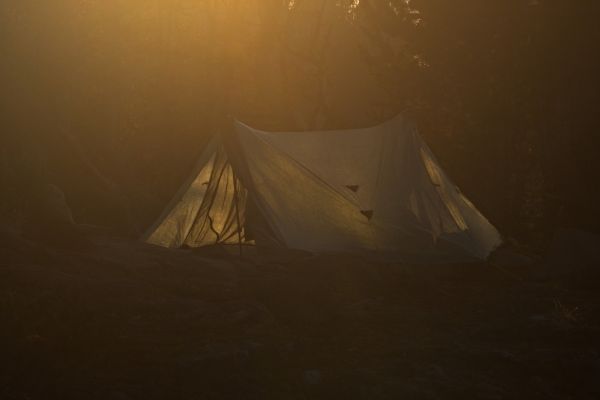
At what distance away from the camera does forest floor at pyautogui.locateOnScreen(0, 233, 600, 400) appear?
7.24 metres

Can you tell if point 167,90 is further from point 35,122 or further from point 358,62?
point 358,62

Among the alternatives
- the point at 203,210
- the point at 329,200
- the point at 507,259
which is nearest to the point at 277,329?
the point at 329,200

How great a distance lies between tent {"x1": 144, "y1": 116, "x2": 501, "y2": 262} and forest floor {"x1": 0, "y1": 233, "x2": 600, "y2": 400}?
21.3 inches

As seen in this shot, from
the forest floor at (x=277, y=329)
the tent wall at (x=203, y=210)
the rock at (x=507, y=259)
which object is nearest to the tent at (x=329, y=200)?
the tent wall at (x=203, y=210)

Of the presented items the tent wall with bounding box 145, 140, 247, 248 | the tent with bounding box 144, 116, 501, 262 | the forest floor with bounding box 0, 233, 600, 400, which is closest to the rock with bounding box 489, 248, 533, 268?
the tent with bounding box 144, 116, 501, 262

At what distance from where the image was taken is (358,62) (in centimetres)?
3544

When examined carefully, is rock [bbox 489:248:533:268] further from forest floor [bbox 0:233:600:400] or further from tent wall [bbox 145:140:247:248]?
tent wall [bbox 145:140:247:248]

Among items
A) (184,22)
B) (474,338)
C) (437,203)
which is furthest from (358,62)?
(474,338)

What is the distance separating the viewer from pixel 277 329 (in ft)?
29.9

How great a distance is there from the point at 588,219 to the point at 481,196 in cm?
314

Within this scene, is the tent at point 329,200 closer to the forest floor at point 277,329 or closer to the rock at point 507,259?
the rock at point 507,259

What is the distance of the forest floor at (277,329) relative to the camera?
724cm

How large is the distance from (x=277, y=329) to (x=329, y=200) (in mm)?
4625

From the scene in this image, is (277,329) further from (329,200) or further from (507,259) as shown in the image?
(507,259)
